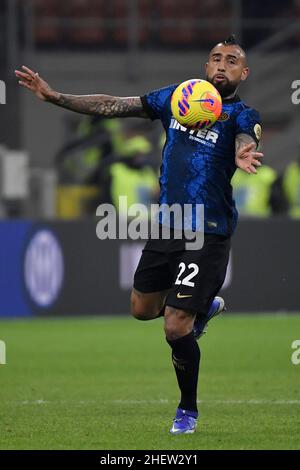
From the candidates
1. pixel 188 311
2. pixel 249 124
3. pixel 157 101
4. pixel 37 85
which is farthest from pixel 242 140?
pixel 37 85

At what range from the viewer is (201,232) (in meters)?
8.16

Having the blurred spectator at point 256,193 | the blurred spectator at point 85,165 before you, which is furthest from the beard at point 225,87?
the blurred spectator at point 256,193

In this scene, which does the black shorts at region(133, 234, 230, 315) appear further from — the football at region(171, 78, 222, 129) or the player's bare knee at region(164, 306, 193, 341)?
the football at region(171, 78, 222, 129)

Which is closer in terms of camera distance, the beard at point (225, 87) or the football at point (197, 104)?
the football at point (197, 104)

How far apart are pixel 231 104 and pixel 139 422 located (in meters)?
2.13

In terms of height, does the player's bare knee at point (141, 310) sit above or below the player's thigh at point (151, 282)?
below

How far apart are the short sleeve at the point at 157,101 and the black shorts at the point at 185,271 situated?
843mm

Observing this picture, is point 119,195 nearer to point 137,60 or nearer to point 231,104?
point 137,60

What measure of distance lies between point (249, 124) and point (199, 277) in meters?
0.99

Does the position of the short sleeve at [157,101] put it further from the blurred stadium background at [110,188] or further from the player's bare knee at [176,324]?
the blurred stadium background at [110,188]

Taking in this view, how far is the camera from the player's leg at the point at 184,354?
8.02 meters

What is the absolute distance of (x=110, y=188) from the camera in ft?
62.1

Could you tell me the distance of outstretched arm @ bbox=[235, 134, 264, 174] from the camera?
7617mm

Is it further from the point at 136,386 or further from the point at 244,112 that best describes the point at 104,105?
the point at 136,386
